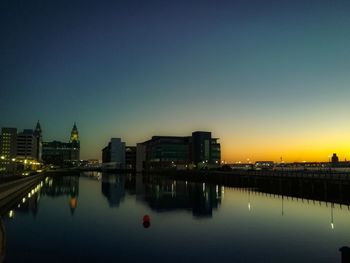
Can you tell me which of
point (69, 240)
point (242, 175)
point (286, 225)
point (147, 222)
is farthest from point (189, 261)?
point (242, 175)

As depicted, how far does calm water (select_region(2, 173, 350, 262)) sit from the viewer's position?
3028 cm

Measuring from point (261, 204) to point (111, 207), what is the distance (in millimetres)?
27562

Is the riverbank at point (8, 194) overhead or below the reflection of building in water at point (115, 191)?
overhead

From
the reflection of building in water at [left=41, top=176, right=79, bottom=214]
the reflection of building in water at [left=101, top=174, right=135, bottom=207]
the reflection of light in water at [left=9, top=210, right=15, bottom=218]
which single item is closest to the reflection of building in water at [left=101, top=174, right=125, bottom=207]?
the reflection of building in water at [left=101, top=174, right=135, bottom=207]

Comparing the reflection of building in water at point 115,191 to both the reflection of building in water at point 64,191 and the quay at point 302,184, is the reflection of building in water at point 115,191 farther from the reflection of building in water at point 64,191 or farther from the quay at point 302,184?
the quay at point 302,184

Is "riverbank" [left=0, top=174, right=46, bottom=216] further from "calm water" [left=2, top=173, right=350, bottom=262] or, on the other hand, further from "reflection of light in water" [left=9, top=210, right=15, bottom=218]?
"calm water" [left=2, top=173, right=350, bottom=262]

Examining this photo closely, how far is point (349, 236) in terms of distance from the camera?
37.8m

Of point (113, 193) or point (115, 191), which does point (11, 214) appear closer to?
point (113, 193)

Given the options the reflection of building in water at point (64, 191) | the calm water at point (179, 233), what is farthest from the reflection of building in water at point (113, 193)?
the calm water at point (179, 233)

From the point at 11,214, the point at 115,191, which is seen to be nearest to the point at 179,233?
the point at 11,214

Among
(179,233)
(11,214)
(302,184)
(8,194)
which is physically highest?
(302,184)

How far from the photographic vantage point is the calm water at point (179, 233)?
1192 inches

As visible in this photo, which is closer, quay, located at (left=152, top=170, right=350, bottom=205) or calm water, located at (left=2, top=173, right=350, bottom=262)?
calm water, located at (left=2, top=173, right=350, bottom=262)

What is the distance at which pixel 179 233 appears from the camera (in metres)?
39.7
